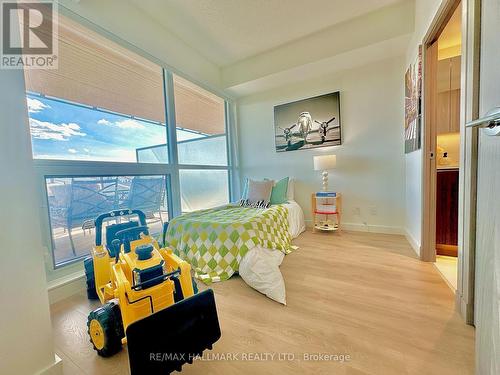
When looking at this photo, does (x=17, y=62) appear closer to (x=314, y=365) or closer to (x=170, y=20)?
(x=314, y=365)

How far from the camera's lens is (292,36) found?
2838 mm

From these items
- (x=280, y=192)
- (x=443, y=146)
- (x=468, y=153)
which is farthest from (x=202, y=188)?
(x=443, y=146)

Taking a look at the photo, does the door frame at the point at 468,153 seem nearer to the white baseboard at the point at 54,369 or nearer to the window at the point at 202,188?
the white baseboard at the point at 54,369

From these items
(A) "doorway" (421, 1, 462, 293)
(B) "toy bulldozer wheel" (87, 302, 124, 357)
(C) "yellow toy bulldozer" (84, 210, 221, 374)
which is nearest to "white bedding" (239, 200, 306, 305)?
(C) "yellow toy bulldozer" (84, 210, 221, 374)

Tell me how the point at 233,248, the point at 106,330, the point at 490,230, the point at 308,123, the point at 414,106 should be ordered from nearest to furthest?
the point at 490,230 → the point at 106,330 → the point at 233,248 → the point at 414,106 → the point at 308,123

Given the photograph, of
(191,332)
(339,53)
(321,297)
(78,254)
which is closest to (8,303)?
(191,332)

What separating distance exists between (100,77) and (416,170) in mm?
3459

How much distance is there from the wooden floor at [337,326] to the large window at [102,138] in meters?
0.83

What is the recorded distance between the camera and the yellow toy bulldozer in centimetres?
85

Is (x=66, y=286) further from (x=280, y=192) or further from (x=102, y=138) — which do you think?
(x=280, y=192)

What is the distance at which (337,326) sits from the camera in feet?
4.03

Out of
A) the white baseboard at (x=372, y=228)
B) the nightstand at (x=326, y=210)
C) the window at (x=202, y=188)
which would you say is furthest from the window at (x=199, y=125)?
the white baseboard at (x=372, y=228)

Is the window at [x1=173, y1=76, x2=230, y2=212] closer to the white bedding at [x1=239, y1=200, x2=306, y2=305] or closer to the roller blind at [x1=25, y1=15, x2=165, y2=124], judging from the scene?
the roller blind at [x1=25, y1=15, x2=165, y2=124]

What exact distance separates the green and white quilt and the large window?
68 cm
